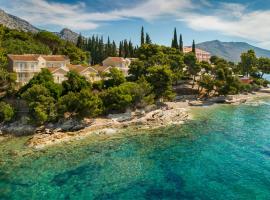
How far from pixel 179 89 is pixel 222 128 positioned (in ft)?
109

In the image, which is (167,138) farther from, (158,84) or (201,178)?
(158,84)

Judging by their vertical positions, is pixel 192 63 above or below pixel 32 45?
below

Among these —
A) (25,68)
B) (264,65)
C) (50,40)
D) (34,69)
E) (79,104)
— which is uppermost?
(50,40)

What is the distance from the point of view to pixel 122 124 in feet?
185

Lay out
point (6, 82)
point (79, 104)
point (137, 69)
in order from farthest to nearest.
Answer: point (137, 69), point (6, 82), point (79, 104)

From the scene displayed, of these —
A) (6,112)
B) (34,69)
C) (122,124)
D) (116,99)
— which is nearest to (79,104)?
(116,99)

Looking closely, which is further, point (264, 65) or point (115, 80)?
point (264, 65)

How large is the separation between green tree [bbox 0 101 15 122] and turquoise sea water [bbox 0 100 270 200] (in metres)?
7.01

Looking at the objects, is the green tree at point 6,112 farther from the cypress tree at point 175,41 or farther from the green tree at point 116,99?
the cypress tree at point 175,41

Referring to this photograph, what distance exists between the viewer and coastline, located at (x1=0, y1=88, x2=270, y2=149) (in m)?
47.3

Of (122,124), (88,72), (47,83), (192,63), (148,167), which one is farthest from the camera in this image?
(192,63)

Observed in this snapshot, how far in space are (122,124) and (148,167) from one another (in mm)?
20099

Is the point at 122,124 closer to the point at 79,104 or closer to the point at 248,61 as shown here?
the point at 79,104

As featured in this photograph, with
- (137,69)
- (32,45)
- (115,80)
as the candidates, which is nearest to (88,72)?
(115,80)
